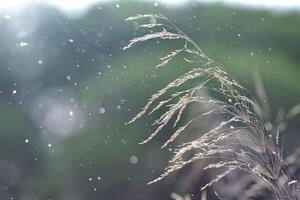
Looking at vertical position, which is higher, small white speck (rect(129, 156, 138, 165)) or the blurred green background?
the blurred green background

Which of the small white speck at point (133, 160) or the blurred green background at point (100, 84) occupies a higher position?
the blurred green background at point (100, 84)

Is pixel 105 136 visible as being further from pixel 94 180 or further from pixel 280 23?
pixel 280 23

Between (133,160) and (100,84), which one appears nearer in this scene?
(133,160)

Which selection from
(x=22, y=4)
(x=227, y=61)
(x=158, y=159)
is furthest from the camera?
(x=22, y=4)

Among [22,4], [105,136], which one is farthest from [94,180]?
[22,4]

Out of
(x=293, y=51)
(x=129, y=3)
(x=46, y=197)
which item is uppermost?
(x=129, y=3)

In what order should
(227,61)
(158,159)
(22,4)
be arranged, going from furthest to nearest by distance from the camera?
(22,4), (227,61), (158,159)

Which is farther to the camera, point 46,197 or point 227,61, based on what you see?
point 227,61

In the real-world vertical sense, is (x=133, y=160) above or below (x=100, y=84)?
below
